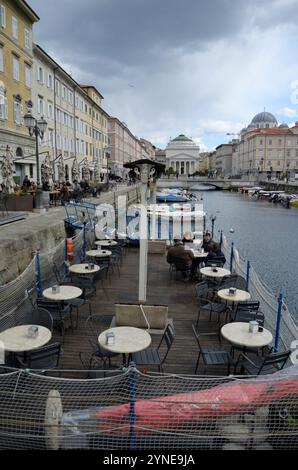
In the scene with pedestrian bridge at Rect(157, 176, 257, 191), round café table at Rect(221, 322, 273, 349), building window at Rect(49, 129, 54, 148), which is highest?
building window at Rect(49, 129, 54, 148)

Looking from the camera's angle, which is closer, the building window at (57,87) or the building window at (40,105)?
the building window at (40,105)

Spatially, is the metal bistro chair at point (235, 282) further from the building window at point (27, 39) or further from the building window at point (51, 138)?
the building window at point (51, 138)

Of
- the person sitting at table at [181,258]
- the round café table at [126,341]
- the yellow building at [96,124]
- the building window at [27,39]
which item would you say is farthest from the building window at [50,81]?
the round café table at [126,341]

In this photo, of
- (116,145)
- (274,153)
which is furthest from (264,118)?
(116,145)

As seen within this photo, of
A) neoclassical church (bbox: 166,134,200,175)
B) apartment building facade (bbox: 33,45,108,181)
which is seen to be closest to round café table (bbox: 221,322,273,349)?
apartment building facade (bbox: 33,45,108,181)

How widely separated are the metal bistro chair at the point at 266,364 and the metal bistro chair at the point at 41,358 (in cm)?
311

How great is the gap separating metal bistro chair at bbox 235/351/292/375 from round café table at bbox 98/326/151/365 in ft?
5.65

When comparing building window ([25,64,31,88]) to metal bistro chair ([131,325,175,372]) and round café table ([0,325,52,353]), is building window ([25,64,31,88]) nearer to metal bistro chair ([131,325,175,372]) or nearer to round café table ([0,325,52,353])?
round café table ([0,325,52,353])

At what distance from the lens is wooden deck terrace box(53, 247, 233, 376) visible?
660cm

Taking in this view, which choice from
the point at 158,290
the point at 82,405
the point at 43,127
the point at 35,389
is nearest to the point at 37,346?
the point at 35,389

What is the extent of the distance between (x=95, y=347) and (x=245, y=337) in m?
2.91

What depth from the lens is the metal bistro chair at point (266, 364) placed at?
5449 millimetres

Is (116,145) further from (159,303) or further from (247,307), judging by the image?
(247,307)

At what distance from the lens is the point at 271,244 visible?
2869cm
